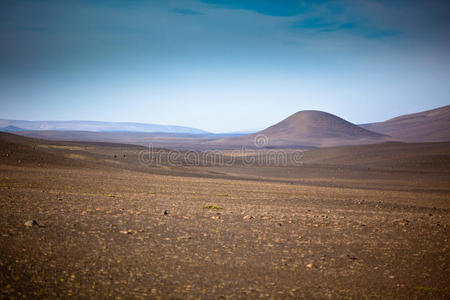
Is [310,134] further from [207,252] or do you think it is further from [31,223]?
[31,223]

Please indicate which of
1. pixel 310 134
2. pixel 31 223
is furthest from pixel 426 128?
pixel 31 223

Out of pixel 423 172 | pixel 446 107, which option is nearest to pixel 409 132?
pixel 446 107

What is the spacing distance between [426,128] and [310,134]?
57209 millimetres

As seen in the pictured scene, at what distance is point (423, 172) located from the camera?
3588cm

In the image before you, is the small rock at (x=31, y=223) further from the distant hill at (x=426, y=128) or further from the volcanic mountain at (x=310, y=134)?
the distant hill at (x=426, y=128)

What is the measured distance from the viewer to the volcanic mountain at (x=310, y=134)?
442 feet

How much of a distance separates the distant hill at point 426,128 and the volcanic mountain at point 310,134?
49.9 ft

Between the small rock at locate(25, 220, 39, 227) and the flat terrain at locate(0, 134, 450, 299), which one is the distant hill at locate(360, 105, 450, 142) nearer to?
the flat terrain at locate(0, 134, 450, 299)

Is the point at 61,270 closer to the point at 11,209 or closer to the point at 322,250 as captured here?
the point at 11,209

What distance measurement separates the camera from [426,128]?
15750 centimetres

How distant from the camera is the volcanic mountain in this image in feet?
442

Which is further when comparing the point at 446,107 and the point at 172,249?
the point at 446,107

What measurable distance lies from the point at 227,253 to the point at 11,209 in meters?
5.04

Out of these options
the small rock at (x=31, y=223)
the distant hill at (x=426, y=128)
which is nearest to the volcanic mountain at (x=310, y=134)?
the distant hill at (x=426, y=128)
